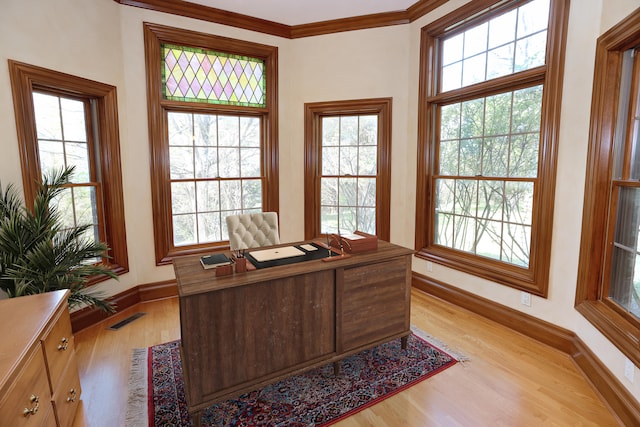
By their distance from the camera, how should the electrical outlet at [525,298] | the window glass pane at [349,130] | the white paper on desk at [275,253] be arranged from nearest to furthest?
the white paper on desk at [275,253], the electrical outlet at [525,298], the window glass pane at [349,130]

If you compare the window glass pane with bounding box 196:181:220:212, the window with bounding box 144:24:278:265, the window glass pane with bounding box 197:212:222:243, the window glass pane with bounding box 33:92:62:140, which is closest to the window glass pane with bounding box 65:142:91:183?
the window glass pane with bounding box 33:92:62:140

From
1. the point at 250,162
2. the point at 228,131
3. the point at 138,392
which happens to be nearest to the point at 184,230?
the point at 250,162

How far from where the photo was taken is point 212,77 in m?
3.69

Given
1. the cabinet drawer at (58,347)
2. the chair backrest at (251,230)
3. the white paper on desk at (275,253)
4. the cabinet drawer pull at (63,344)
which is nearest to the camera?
the cabinet drawer at (58,347)

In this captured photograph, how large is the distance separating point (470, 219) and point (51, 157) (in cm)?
388

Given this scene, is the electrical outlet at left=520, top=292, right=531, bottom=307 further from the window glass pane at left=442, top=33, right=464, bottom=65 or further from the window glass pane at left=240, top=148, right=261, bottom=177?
the window glass pane at left=240, top=148, right=261, bottom=177

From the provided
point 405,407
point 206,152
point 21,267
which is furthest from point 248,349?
point 206,152

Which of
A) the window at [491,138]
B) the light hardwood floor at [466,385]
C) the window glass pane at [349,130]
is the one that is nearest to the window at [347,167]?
the window glass pane at [349,130]

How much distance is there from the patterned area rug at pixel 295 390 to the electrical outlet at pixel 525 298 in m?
0.87

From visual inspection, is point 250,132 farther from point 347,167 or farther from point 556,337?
point 556,337

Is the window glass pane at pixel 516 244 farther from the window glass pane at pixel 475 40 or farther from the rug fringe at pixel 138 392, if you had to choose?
the rug fringe at pixel 138 392

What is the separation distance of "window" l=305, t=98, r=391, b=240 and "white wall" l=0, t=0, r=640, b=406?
0.12m

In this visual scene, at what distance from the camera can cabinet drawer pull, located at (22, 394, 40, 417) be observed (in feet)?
4.16

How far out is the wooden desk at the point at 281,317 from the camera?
5.78 ft
